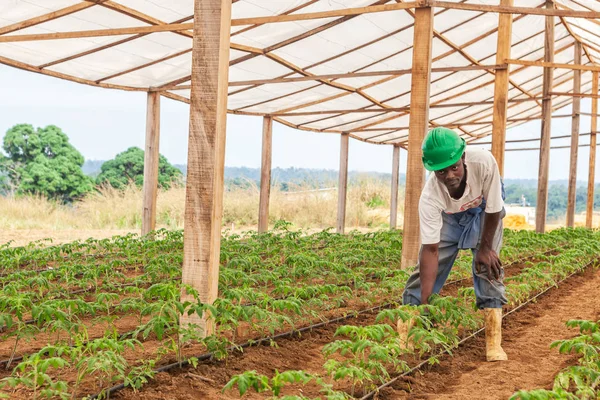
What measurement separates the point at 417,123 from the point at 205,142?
11.4 feet

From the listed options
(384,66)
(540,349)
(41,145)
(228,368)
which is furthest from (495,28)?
(41,145)

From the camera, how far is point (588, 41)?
1691 centimetres

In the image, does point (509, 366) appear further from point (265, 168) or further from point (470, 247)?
point (265, 168)

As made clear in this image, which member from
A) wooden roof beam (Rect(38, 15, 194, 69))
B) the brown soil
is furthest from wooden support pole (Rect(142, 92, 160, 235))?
the brown soil

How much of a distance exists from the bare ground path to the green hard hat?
1.20 m

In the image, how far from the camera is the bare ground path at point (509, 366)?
354cm

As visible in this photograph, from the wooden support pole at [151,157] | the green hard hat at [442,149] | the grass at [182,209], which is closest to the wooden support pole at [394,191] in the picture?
the grass at [182,209]

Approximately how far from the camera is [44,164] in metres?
24.3

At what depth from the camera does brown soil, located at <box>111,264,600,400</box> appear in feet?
11.3

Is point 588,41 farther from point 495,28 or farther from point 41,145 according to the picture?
point 41,145

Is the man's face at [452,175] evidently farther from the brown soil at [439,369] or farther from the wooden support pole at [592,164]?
the wooden support pole at [592,164]

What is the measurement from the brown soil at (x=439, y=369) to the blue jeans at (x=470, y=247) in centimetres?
41

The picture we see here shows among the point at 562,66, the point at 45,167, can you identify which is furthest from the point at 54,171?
the point at 562,66

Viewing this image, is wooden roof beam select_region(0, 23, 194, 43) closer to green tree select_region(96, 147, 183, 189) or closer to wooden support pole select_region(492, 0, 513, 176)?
wooden support pole select_region(492, 0, 513, 176)
